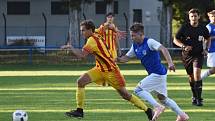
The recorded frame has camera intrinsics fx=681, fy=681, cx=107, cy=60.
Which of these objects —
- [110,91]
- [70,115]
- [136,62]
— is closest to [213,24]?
[110,91]

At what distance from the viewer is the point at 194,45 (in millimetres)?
15297

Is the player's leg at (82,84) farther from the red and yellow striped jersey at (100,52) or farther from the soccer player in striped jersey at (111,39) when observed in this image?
the soccer player in striped jersey at (111,39)

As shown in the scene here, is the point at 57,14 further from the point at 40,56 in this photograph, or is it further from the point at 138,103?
the point at 138,103

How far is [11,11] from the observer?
177 ft

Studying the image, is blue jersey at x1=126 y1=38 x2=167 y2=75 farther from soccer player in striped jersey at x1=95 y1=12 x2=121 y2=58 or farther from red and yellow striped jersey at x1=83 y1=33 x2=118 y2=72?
soccer player in striped jersey at x1=95 y1=12 x2=121 y2=58

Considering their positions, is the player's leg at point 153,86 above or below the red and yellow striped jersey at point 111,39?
below

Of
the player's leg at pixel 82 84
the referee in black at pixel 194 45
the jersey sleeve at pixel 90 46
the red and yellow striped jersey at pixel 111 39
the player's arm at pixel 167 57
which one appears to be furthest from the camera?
the red and yellow striped jersey at pixel 111 39

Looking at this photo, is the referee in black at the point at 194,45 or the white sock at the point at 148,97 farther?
the referee in black at the point at 194,45

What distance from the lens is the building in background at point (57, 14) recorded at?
52656 mm

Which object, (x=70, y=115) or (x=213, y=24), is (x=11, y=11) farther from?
(x=70, y=115)

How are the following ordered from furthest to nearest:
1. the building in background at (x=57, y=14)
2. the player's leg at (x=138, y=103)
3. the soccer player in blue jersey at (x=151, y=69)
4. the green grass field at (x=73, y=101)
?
1. the building in background at (x=57, y=14)
2. the green grass field at (x=73, y=101)
3. the player's leg at (x=138, y=103)
4. the soccer player in blue jersey at (x=151, y=69)

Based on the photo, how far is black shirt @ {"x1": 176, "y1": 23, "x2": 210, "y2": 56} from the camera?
15195 millimetres

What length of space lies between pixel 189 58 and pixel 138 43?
3.93m

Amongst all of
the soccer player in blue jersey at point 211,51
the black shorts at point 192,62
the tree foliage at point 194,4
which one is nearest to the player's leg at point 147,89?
the black shorts at point 192,62
